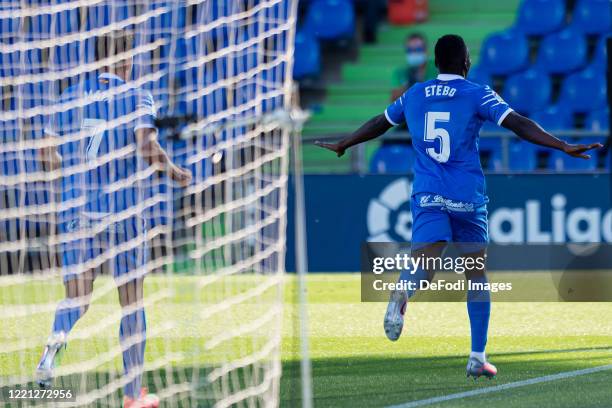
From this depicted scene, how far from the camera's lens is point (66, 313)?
6.18 meters

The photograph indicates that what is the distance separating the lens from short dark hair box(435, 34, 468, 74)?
22.6 ft

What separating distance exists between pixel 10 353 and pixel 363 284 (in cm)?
320

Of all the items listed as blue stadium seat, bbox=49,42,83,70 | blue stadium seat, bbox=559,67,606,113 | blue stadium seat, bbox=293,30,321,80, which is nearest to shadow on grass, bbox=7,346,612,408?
blue stadium seat, bbox=49,42,83,70

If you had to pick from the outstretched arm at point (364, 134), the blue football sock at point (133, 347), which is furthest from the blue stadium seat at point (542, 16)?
the blue football sock at point (133, 347)

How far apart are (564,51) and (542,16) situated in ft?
2.31

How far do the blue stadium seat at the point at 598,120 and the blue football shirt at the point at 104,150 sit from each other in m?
10.8

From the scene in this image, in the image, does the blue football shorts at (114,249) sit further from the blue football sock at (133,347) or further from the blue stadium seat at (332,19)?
the blue stadium seat at (332,19)

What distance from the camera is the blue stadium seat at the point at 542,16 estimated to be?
17.4 meters

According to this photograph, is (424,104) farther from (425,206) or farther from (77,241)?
(77,241)

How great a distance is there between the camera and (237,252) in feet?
43.7

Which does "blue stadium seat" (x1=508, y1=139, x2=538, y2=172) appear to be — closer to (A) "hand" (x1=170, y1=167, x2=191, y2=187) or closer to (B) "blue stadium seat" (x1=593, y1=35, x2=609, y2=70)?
(B) "blue stadium seat" (x1=593, y1=35, x2=609, y2=70)

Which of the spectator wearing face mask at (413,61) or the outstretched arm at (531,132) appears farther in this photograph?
the spectator wearing face mask at (413,61)

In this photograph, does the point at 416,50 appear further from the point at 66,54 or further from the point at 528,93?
the point at 66,54

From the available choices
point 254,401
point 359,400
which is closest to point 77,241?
point 254,401
